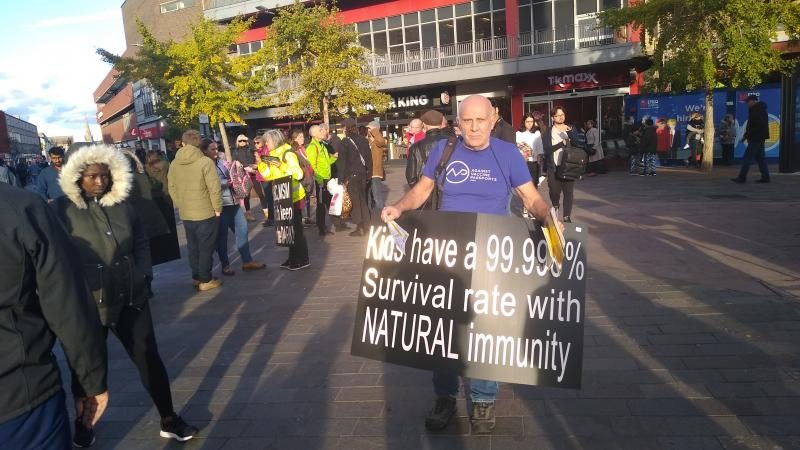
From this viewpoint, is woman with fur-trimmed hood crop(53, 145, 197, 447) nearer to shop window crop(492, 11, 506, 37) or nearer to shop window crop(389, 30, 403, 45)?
shop window crop(492, 11, 506, 37)

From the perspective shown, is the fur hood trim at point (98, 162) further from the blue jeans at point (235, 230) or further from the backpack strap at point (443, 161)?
the blue jeans at point (235, 230)

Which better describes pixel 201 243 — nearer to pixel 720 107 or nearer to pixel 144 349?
pixel 144 349

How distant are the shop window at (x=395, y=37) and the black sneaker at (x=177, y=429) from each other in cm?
2771

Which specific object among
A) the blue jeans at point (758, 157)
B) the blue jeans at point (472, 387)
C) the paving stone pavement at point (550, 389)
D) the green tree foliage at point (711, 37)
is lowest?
the paving stone pavement at point (550, 389)

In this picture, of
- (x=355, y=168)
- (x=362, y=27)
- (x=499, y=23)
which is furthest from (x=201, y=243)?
(x=362, y=27)

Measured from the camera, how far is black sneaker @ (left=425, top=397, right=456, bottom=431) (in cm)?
336

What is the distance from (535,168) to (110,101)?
86.9m

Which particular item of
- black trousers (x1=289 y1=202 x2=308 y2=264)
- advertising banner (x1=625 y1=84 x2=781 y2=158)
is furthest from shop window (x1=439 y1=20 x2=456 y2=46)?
black trousers (x1=289 y1=202 x2=308 y2=264)

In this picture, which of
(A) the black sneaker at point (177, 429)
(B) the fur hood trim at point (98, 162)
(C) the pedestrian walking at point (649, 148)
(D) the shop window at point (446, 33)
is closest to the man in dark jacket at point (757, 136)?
(C) the pedestrian walking at point (649, 148)

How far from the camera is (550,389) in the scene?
3855mm

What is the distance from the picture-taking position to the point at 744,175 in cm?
1316

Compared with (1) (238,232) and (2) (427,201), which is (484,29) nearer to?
(1) (238,232)

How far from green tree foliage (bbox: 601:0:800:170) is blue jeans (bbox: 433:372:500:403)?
13893 millimetres

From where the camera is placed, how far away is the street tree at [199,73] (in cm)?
2272
